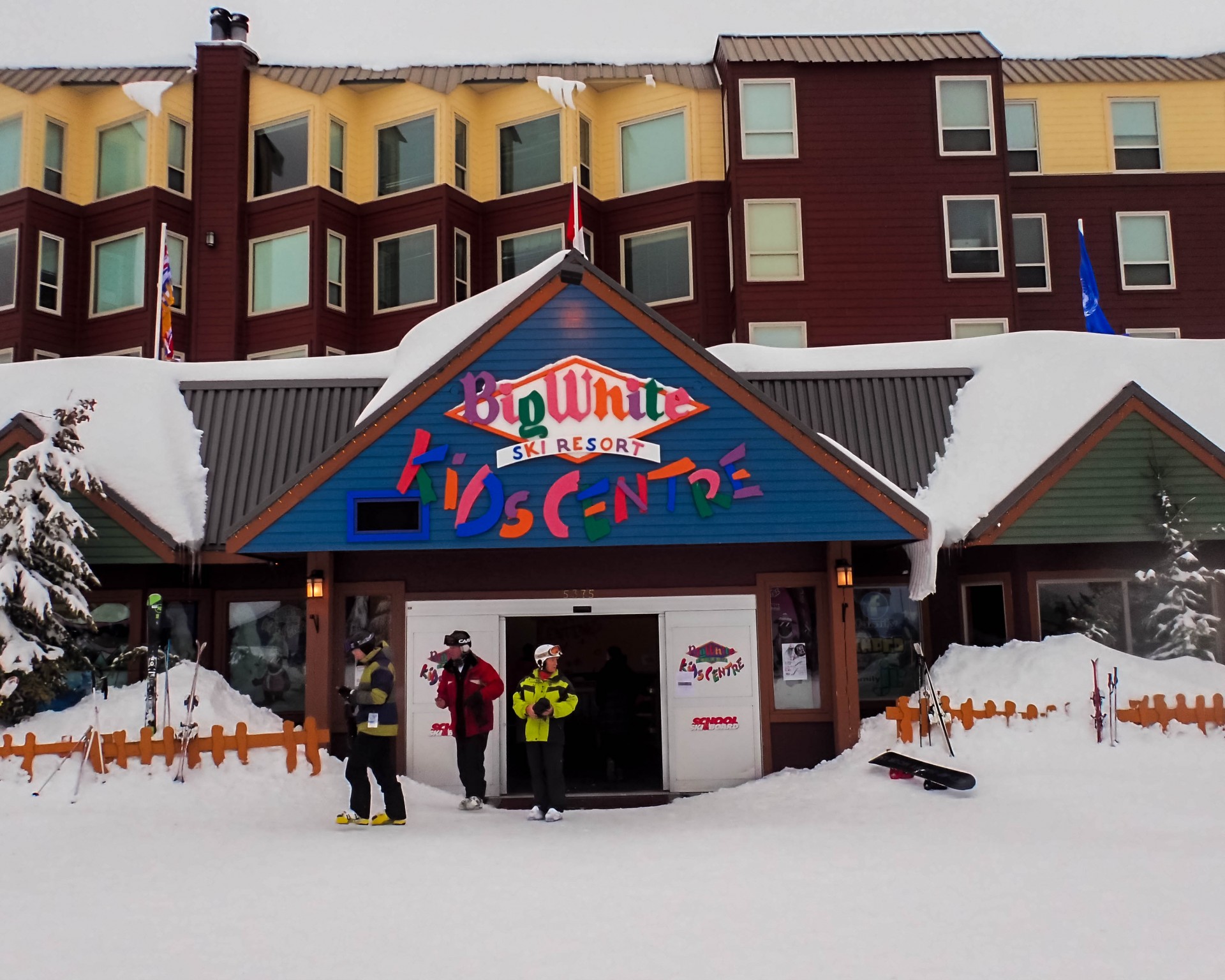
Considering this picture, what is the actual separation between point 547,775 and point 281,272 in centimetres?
1854

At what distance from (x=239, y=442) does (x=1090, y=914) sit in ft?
39.4

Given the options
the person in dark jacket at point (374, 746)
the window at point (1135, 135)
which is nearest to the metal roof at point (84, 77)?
the person in dark jacket at point (374, 746)

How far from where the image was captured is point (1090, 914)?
7121 millimetres

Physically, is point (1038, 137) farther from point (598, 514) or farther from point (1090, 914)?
point (1090, 914)

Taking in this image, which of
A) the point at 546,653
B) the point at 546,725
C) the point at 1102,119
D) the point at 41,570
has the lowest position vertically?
the point at 546,725

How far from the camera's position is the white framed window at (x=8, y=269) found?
26281 millimetres

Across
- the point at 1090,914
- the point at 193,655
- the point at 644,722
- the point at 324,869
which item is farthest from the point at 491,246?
the point at 1090,914

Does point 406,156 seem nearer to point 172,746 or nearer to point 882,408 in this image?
point 882,408

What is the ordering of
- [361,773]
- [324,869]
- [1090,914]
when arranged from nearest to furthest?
[1090,914] → [324,869] → [361,773]

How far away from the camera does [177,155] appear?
26828mm

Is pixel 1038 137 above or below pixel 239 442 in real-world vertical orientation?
above

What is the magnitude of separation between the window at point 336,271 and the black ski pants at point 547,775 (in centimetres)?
1755

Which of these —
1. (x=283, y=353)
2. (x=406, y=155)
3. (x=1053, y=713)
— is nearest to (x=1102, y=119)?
(x=406, y=155)

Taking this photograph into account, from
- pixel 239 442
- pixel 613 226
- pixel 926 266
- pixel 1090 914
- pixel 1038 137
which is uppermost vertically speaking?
pixel 1038 137
